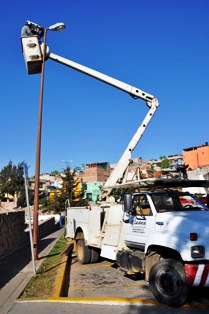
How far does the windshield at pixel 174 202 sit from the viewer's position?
8.16 meters

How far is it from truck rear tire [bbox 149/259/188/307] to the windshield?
144 cm

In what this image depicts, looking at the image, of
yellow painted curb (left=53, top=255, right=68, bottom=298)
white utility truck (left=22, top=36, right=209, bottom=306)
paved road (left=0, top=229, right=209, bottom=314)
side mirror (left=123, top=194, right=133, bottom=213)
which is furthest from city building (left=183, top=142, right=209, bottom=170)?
side mirror (left=123, top=194, right=133, bottom=213)

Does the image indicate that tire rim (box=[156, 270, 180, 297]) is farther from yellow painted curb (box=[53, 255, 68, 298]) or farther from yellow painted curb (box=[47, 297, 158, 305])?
yellow painted curb (box=[53, 255, 68, 298])

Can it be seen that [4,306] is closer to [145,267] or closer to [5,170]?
[145,267]

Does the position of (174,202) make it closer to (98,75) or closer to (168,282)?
(168,282)

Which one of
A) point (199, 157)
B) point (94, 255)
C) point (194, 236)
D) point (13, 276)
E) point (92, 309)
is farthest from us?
point (199, 157)

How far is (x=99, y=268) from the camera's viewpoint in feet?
37.7

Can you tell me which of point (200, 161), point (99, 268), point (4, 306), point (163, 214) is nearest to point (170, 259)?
point (163, 214)

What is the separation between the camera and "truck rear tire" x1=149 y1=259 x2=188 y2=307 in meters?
6.55

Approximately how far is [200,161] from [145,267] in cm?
7416

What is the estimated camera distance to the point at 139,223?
8.37 metres

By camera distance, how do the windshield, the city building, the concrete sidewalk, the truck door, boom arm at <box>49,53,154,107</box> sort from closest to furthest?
the concrete sidewalk
the truck door
the windshield
boom arm at <box>49,53,154,107</box>
the city building

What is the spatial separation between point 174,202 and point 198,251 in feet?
6.85

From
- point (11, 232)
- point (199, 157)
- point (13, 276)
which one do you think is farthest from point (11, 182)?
point (13, 276)
